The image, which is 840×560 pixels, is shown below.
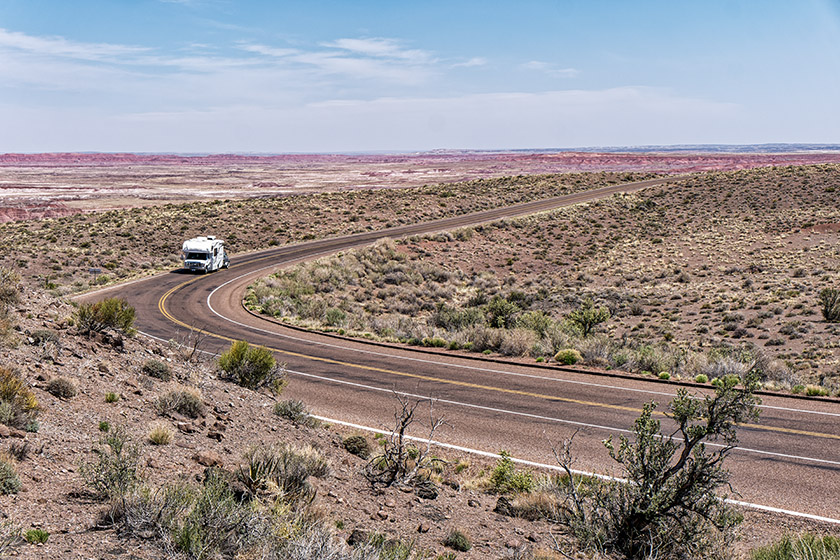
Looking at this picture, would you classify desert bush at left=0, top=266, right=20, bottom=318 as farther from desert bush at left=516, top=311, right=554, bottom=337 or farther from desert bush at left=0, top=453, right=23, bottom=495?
desert bush at left=516, top=311, right=554, bottom=337

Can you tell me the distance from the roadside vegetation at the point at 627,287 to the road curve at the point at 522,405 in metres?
1.57

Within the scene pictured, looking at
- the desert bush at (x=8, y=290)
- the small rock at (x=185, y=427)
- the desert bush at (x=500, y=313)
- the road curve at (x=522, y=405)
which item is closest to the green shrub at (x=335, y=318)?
the road curve at (x=522, y=405)

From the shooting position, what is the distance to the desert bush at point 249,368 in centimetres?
1493

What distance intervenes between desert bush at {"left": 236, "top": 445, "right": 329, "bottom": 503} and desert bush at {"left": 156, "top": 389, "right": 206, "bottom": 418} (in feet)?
8.67

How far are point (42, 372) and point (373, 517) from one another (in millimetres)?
6258

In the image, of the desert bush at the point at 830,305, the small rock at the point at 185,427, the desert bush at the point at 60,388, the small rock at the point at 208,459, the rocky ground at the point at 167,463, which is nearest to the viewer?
the rocky ground at the point at 167,463

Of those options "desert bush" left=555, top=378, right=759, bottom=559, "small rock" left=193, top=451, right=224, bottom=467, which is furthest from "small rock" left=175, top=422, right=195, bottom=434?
"desert bush" left=555, top=378, right=759, bottom=559

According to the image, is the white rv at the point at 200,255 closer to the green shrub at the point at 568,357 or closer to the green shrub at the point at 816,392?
the green shrub at the point at 568,357

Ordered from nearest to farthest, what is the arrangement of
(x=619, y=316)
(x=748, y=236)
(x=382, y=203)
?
(x=619, y=316), (x=748, y=236), (x=382, y=203)

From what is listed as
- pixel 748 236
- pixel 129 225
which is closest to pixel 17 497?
pixel 129 225

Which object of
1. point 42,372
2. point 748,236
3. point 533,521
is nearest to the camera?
point 533,521

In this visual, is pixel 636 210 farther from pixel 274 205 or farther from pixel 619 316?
pixel 274 205

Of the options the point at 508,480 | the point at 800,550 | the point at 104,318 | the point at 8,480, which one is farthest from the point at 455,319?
the point at 8,480

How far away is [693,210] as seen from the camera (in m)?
70.9
